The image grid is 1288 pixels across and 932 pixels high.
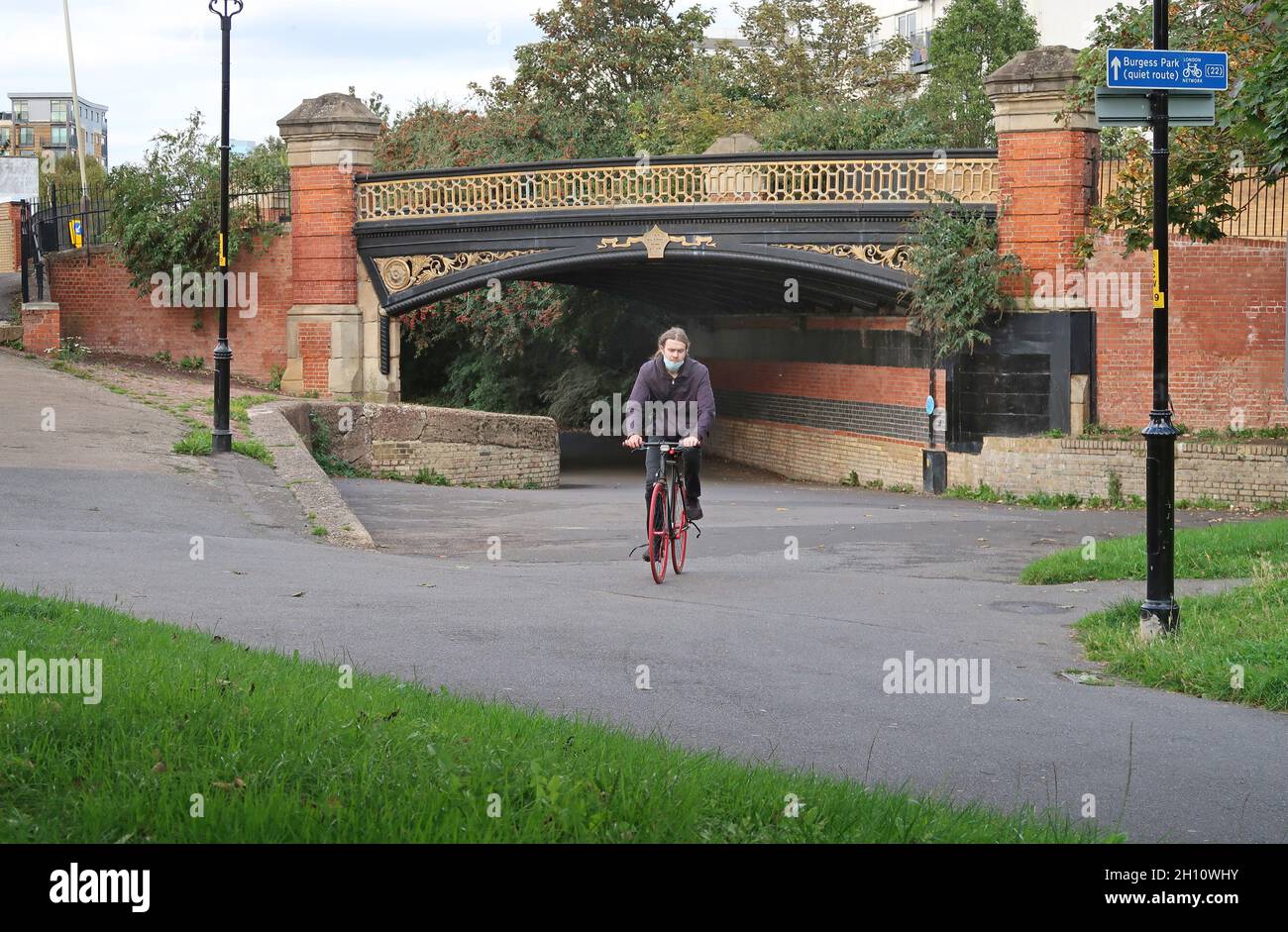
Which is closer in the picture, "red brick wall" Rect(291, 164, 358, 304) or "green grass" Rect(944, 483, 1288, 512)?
"green grass" Rect(944, 483, 1288, 512)

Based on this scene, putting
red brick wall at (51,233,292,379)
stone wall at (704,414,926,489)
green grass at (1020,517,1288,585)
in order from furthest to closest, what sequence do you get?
red brick wall at (51,233,292,379), stone wall at (704,414,926,489), green grass at (1020,517,1288,585)

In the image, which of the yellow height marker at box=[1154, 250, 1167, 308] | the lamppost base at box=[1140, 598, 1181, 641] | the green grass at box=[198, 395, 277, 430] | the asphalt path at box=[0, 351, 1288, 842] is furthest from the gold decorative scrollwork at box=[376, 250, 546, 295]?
the lamppost base at box=[1140, 598, 1181, 641]

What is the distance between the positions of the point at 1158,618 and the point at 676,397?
385 centimetres

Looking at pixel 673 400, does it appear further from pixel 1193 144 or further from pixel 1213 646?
pixel 1193 144

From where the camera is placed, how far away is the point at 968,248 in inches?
872

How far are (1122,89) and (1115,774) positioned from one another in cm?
461

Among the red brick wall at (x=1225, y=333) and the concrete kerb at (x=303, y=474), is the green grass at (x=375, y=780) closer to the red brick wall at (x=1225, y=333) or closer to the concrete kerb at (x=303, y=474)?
the concrete kerb at (x=303, y=474)

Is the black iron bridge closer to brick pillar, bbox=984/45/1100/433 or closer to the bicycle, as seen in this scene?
brick pillar, bbox=984/45/1100/433

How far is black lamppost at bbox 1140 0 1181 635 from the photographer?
346 inches

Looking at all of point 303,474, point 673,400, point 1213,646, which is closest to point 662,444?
point 673,400

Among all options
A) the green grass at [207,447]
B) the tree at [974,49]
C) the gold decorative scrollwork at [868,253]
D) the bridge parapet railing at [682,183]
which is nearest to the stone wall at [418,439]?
the green grass at [207,447]

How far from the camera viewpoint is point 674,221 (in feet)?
77.6

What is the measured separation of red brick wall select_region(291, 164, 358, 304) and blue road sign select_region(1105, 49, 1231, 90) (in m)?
19.4
